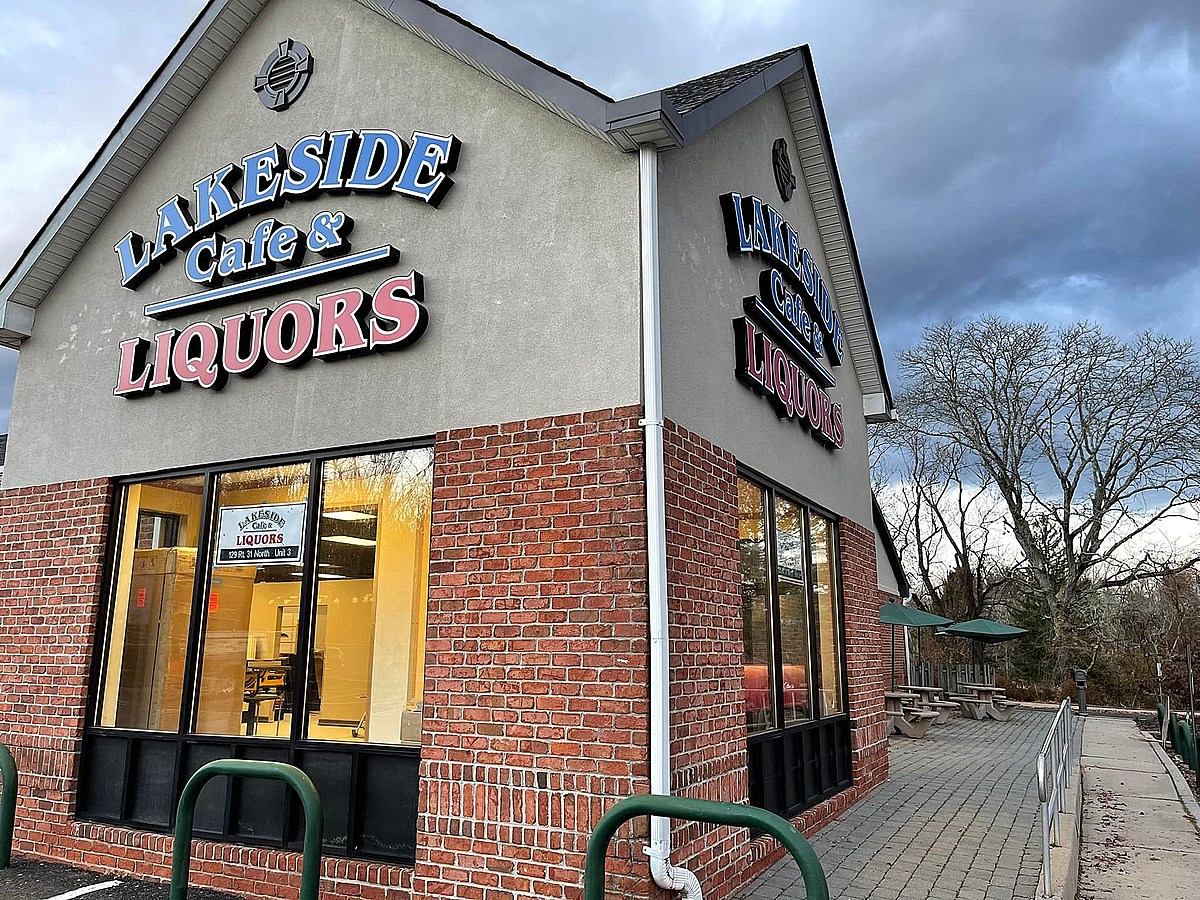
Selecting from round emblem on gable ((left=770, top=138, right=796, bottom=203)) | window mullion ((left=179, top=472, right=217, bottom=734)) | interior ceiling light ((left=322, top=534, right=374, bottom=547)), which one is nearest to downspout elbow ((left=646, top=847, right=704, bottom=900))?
interior ceiling light ((left=322, top=534, right=374, bottom=547))

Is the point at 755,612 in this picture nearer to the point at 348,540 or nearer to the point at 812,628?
the point at 812,628

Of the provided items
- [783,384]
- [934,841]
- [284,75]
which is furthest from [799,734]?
[284,75]

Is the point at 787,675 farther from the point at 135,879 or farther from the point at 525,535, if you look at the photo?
the point at 135,879

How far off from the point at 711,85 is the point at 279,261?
367 cm

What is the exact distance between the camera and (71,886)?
6.55 m

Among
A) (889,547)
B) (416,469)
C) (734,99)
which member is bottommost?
(416,469)

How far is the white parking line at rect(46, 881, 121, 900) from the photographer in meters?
6.28

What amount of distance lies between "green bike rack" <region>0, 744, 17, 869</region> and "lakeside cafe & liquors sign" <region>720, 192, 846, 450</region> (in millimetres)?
6100

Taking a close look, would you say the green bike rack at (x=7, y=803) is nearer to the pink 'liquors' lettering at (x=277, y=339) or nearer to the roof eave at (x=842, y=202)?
the pink 'liquors' lettering at (x=277, y=339)

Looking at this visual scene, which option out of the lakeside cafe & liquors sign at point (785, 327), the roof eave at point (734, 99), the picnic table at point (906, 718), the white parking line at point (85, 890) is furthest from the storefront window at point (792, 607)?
the picnic table at point (906, 718)

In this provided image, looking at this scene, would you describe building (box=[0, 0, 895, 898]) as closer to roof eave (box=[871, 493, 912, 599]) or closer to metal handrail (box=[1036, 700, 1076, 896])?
metal handrail (box=[1036, 700, 1076, 896])

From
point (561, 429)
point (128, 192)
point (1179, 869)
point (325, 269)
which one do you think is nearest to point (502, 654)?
point (561, 429)

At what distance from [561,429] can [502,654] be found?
4.78 feet

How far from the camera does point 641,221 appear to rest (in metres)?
5.62
